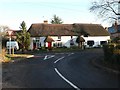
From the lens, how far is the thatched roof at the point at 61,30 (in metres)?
79.1

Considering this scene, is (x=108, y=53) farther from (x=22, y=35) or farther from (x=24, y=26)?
(x=24, y=26)

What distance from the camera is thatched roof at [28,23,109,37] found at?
3113 inches

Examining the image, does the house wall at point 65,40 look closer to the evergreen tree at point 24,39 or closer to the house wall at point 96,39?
the house wall at point 96,39

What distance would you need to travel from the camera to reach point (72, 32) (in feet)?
264

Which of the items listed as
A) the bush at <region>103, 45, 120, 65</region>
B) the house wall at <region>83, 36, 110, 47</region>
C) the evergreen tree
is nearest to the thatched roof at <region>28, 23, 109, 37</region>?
the house wall at <region>83, 36, 110, 47</region>

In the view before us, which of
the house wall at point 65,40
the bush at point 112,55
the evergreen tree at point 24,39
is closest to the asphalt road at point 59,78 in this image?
the bush at point 112,55

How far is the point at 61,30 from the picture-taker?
267ft

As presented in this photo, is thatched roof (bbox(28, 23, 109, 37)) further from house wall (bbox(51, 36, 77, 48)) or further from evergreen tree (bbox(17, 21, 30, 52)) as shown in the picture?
evergreen tree (bbox(17, 21, 30, 52))

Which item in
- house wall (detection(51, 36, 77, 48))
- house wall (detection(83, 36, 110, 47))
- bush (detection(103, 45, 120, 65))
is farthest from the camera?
house wall (detection(83, 36, 110, 47))

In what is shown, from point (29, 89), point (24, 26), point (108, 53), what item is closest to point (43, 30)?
point (24, 26)

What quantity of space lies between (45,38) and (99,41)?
14811 mm

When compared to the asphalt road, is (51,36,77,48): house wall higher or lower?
higher

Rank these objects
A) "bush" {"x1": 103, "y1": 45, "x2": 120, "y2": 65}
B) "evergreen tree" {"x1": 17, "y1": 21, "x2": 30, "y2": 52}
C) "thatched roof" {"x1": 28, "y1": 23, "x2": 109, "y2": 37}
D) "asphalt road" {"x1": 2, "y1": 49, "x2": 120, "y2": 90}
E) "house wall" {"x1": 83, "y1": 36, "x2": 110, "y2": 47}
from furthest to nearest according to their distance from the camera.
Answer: "house wall" {"x1": 83, "y1": 36, "x2": 110, "y2": 47}, "thatched roof" {"x1": 28, "y1": 23, "x2": 109, "y2": 37}, "evergreen tree" {"x1": 17, "y1": 21, "x2": 30, "y2": 52}, "bush" {"x1": 103, "y1": 45, "x2": 120, "y2": 65}, "asphalt road" {"x1": 2, "y1": 49, "x2": 120, "y2": 90}

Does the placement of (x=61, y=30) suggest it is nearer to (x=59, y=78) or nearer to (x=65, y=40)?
(x=65, y=40)
